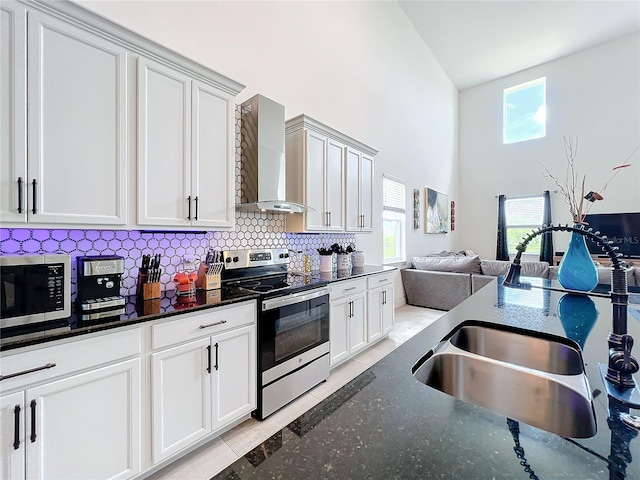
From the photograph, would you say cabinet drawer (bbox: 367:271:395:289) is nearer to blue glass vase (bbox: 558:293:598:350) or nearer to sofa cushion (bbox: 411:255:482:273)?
blue glass vase (bbox: 558:293:598:350)

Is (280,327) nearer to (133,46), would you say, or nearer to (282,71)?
(133,46)

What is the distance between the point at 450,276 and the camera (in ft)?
15.3

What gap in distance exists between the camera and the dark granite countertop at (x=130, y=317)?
3.71 feet

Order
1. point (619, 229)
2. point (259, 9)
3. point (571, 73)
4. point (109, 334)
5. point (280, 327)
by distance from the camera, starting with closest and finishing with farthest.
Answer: point (109, 334)
point (280, 327)
point (259, 9)
point (619, 229)
point (571, 73)

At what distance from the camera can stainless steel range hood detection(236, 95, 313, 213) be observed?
239 cm

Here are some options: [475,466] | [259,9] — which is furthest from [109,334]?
[259,9]

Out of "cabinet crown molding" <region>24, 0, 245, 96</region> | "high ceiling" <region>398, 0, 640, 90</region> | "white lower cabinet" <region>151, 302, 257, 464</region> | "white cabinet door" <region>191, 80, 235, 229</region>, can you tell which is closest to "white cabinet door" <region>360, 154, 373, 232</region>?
"white cabinet door" <region>191, 80, 235, 229</region>

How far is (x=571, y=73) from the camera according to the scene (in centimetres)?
615

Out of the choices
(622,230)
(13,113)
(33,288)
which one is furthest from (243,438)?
(622,230)

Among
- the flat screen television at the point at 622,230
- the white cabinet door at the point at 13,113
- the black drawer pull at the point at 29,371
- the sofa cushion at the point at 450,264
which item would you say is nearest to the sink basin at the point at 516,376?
the black drawer pull at the point at 29,371

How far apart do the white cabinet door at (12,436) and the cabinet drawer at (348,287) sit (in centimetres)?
197

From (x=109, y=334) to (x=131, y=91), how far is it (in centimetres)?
135

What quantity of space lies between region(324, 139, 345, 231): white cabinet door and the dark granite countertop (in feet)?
3.45

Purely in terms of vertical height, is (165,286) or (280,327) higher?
(165,286)
